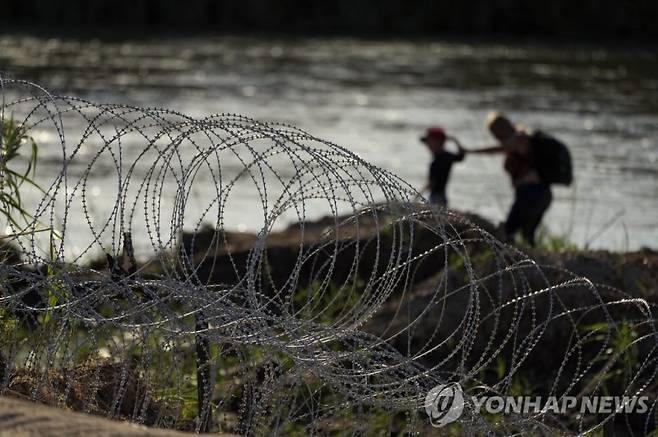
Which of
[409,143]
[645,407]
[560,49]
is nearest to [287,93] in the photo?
[409,143]

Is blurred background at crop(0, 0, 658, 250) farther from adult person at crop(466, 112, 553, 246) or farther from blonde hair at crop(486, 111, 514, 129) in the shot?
blonde hair at crop(486, 111, 514, 129)

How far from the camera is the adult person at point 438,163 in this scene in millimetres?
12781

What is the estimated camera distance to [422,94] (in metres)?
28.4

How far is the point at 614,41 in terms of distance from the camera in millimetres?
42219

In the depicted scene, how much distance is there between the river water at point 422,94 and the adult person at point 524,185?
4.57 ft

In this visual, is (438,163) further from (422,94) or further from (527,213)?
(422,94)

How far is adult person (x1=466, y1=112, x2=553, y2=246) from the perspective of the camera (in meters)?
12.0

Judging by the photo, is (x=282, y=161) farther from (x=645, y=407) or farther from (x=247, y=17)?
(x=247, y=17)

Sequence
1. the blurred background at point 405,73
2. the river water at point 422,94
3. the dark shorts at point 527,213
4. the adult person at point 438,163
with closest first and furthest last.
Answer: the dark shorts at point 527,213 < the adult person at point 438,163 < the river water at point 422,94 < the blurred background at point 405,73

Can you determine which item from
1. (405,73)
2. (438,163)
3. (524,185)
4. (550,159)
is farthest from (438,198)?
(405,73)

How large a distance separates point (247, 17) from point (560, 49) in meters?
10.3

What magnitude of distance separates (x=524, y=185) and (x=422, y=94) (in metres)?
16.3

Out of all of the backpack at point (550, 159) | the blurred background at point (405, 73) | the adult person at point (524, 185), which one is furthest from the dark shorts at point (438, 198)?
the blurred background at point (405, 73)

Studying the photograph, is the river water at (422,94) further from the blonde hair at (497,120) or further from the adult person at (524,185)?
the blonde hair at (497,120)
